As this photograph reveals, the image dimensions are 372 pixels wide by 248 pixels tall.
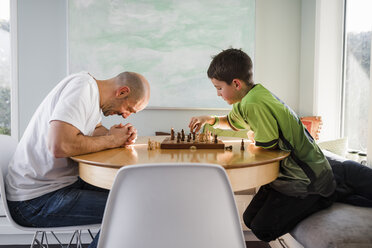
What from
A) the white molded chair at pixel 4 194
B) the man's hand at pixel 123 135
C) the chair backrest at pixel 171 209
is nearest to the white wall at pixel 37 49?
the white molded chair at pixel 4 194

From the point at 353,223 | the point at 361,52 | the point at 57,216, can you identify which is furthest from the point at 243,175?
the point at 361,52

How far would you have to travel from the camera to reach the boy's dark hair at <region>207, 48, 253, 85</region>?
181cm

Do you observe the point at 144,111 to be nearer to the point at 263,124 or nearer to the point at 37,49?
the point at 37,49

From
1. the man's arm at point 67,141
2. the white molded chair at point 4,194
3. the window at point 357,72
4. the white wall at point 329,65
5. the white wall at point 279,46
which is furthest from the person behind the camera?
the white wall at point 279,46

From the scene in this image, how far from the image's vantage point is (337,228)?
4.51 ft

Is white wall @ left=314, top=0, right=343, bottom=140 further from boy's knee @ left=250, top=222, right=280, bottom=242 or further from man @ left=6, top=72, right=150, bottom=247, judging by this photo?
man @ left=6, top=72, right=150, bottom=247

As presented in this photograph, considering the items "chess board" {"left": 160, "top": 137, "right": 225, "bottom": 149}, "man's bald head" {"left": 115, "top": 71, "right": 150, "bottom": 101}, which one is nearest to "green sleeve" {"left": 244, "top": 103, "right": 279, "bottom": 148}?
"chess board" {"left": 160, "top": 137, "right": 225, "bottom": 149}

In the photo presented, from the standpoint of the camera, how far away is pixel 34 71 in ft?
10.00

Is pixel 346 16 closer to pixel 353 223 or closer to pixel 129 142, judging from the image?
pixel 353 223

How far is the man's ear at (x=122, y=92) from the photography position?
167cm

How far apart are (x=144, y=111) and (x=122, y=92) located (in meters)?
1.47

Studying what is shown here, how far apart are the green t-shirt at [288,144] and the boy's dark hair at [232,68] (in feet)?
0.97

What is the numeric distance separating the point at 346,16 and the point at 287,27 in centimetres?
63

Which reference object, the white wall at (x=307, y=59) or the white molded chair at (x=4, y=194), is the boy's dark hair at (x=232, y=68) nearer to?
the white molded chair at (x=4, y=194)
